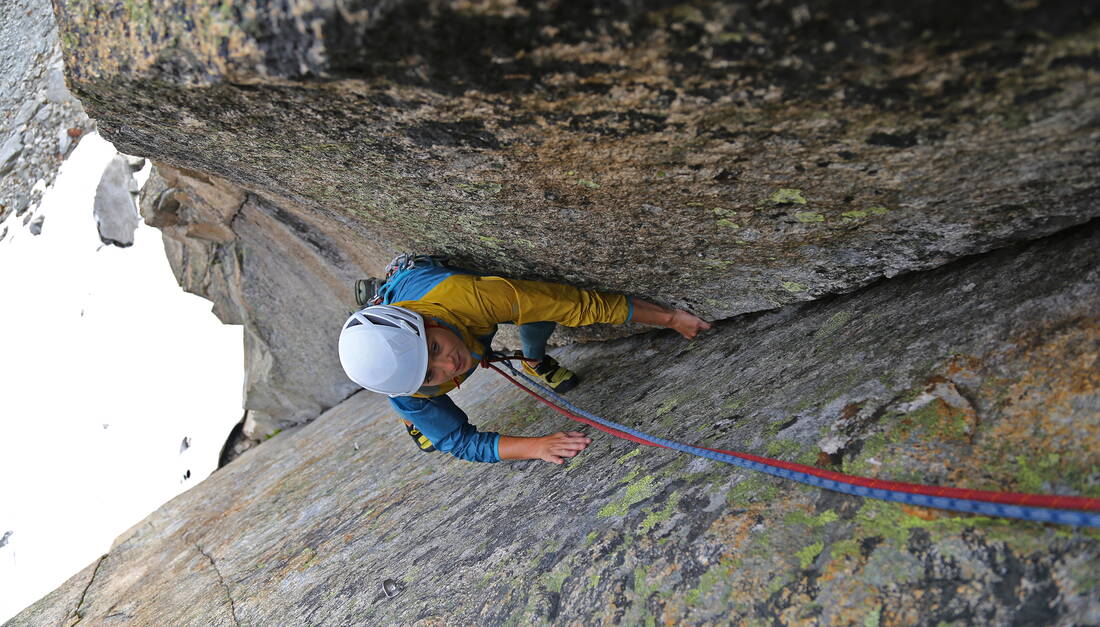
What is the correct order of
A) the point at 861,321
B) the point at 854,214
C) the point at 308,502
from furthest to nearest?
1. the point at 308,502
2. the point at 861,321
3. the point at 854,214

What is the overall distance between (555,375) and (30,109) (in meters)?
22.0

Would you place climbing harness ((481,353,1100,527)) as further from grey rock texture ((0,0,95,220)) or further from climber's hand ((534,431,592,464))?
grey rock texture ((0,0,95,220))

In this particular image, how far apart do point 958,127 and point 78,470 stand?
1455 cm

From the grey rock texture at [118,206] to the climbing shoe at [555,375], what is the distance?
12830mm

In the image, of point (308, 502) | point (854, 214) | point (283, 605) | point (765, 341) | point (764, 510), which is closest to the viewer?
point (764, 510)

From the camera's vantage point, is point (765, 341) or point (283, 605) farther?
point (283, 605)

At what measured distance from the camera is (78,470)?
1223cm

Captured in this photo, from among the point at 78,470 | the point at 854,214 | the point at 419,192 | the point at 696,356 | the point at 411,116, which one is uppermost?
the point at 411,116

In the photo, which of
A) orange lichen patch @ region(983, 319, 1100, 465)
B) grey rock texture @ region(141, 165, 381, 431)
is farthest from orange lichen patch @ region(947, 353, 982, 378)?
grey rock texture @ region(141, 165, 381, 431)

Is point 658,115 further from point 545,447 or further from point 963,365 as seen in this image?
point 545,447

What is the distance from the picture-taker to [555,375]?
16.3ft

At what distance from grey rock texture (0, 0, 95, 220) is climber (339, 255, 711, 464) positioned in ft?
59.8

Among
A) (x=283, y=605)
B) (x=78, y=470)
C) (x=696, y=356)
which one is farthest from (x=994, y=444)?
(x=78, y=470)

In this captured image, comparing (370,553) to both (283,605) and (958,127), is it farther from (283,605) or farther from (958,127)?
(958,127)
